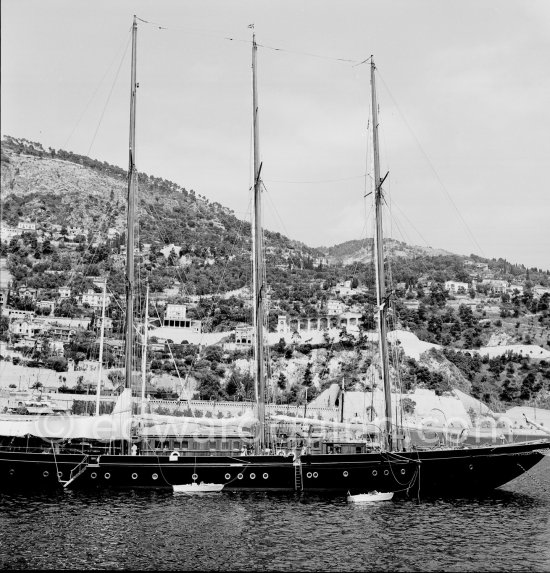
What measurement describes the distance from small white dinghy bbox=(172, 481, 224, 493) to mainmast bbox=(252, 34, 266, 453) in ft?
9.55

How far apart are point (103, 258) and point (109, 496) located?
422 ft

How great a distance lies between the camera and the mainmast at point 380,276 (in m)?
34.7

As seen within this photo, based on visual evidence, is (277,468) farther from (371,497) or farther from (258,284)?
(258,284)

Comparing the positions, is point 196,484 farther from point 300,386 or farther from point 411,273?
point 411,273

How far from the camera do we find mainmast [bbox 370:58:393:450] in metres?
34.7

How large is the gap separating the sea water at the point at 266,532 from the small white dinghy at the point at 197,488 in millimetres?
600

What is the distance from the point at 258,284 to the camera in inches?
1431

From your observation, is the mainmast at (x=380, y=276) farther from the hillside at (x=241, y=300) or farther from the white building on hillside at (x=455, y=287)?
the white building on hillside at (x=455, y=287)

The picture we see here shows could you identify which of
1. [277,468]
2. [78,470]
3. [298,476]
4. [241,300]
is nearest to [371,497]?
[298,476]

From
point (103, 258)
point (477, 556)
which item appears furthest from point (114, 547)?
point (103, 258)

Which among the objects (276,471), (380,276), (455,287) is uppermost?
(455,287)

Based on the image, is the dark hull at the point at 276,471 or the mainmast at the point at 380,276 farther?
the mainmast at the point at 380,276

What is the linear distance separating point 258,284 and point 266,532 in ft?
46.8

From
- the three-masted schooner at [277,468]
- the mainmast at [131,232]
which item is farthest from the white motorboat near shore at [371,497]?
the mainmast at [131,232]
